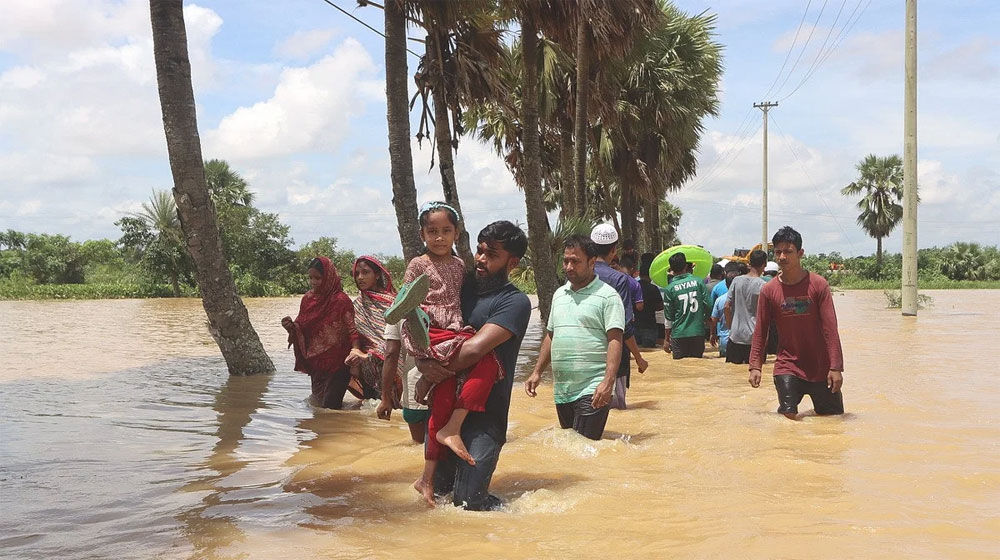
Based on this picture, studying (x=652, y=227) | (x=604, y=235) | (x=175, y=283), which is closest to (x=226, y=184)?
(x=175, y=283)

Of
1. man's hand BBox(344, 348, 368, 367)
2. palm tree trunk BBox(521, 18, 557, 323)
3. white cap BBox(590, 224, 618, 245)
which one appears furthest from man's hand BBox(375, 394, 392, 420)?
palm tree trunk BBox(521, 18, 557, 323)

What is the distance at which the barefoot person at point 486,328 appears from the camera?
4.20m

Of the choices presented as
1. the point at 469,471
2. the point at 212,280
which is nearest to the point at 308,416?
the point at 212,280

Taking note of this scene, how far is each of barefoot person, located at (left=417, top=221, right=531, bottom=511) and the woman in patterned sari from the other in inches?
133

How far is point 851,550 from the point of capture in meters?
3.78

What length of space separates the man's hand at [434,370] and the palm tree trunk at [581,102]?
1205 cm

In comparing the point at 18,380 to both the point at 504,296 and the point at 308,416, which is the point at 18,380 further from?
the point at 504,296

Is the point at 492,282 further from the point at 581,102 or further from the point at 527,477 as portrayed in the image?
the point at 581,102

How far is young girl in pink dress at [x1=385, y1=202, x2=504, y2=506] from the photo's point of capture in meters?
4.15

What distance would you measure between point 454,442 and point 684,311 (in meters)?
8.33

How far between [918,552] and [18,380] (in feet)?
35.0

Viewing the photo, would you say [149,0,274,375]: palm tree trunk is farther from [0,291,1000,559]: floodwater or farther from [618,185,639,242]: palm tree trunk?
[618,185,639,242]: palm tree trunk

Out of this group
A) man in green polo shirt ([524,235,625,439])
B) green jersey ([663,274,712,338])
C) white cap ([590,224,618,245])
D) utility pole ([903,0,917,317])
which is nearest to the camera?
man in green polo shirt ([524,235,625,439])

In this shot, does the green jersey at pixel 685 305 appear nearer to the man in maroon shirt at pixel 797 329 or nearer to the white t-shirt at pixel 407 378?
the man in maroon shirt at pixel 797 329
